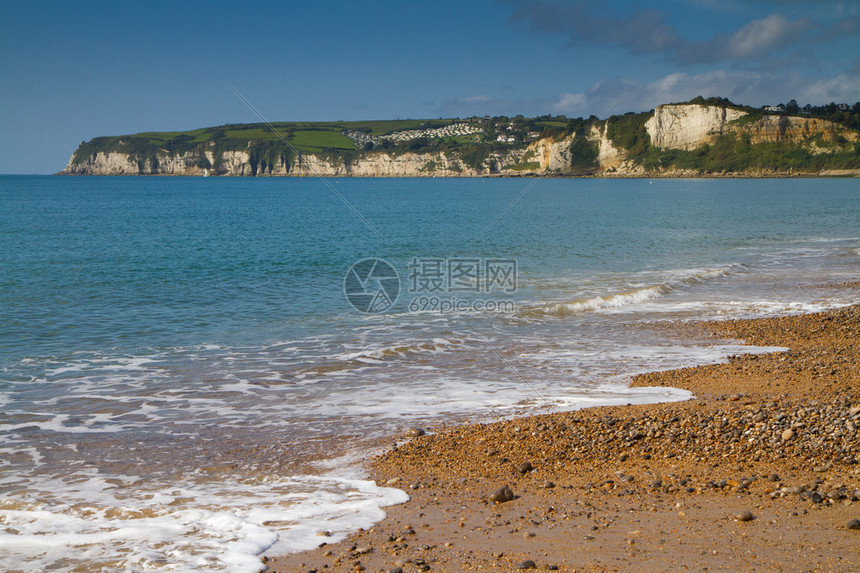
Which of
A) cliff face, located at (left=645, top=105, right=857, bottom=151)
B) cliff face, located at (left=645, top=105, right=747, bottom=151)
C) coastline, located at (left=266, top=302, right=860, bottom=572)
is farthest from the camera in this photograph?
cliff face, located at (left=645, top=105, right=747, bottom=151)

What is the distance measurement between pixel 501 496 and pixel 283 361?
766cm

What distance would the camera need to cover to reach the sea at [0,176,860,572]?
22.2ft

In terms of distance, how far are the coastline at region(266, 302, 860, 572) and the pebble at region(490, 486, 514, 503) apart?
6 centimetres

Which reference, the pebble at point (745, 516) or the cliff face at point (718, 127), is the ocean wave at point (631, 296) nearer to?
the pebble at point (745, 516)

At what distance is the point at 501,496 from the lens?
266 inches

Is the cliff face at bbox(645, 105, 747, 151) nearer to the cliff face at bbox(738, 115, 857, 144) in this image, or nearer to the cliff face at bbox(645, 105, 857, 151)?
the cliff face at bbox(645, 105, 857, 151)

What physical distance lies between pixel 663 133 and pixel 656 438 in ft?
637

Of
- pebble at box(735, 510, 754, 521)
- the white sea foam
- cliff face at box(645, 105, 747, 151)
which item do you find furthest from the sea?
cliff face at box(645, 105, 747, 151)

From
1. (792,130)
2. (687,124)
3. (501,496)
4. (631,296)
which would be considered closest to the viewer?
(501,496)

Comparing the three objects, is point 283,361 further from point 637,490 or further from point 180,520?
point 637,490

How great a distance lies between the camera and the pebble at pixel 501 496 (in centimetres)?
674

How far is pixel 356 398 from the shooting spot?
1095 centimetres

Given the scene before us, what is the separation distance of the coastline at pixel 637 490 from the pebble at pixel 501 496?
2.3 inches

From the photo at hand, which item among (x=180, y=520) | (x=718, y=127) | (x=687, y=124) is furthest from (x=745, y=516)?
(x=687, y=124)
